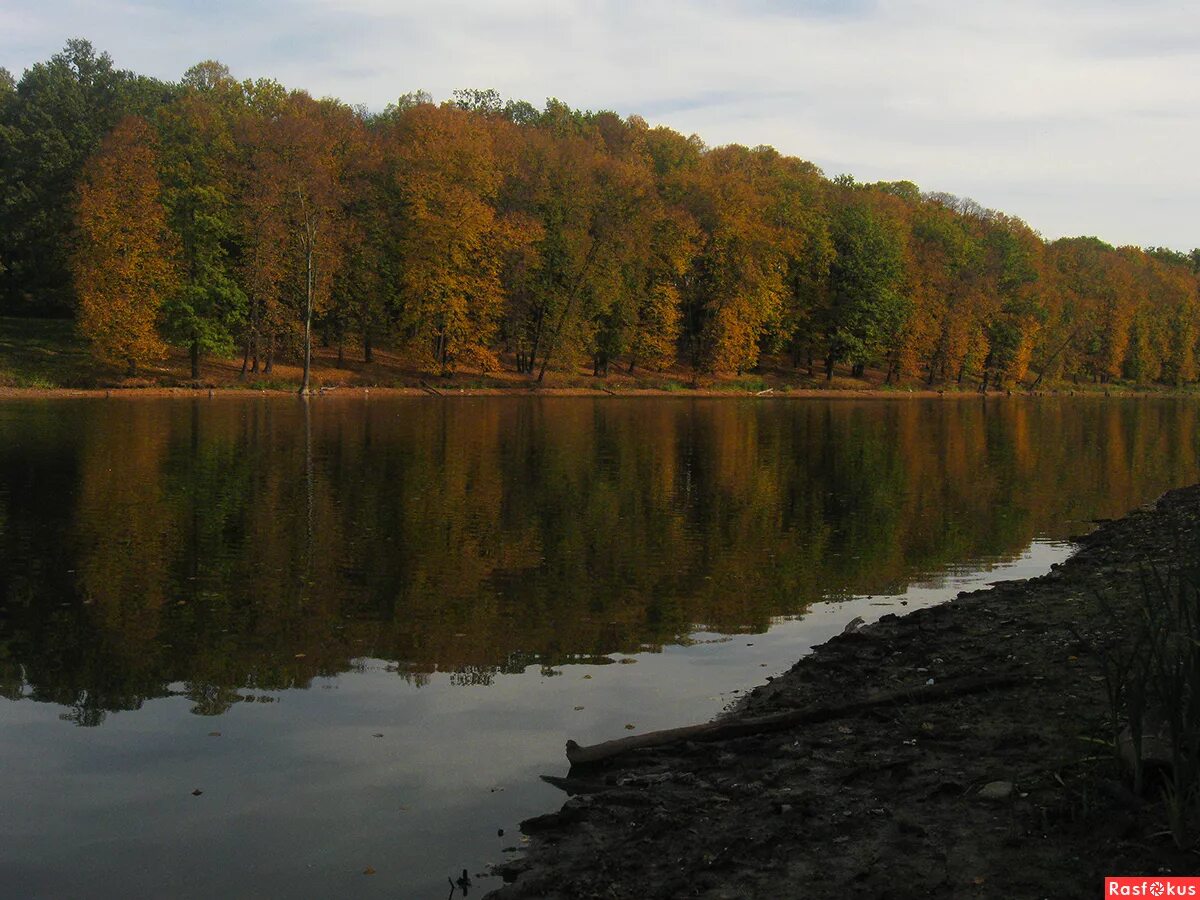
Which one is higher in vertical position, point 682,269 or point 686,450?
point 682,269

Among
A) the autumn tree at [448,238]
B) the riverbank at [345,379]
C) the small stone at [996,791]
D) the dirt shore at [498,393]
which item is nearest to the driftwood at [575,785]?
the small stone at [996,791]

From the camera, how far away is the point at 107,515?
60.2 feet

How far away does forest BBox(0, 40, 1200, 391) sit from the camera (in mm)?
57906

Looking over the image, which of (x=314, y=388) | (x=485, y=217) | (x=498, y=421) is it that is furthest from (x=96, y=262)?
(x=498, y=421)

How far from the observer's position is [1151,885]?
4.91 m

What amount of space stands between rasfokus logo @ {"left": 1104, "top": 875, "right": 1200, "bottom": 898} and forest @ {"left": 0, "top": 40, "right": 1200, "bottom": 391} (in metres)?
55.7

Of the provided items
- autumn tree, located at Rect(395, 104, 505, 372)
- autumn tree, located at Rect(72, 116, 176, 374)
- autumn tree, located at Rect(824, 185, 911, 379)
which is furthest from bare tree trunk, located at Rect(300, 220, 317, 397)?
autumn tree, located at Rect(824, 185, 911, 379)

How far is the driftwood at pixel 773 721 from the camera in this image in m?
7.84

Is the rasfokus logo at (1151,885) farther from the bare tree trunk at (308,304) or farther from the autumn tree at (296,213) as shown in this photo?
the autumn tree at (296,213)

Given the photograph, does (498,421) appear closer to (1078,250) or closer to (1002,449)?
(1002,449)

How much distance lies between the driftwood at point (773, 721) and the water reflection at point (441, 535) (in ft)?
7.96

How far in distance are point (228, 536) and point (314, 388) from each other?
1669 inches

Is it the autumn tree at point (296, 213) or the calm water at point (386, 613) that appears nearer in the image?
the calm water at point (386, 613)

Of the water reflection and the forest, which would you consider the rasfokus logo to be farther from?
→ the forest
